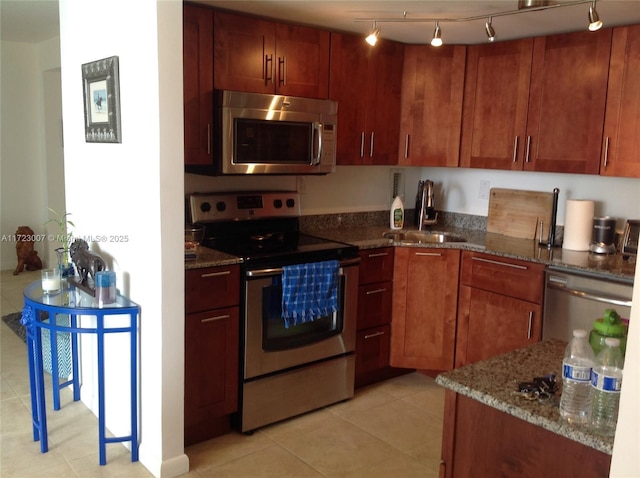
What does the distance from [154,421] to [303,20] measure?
221cm

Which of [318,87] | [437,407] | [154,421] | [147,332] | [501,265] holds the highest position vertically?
[318,87]

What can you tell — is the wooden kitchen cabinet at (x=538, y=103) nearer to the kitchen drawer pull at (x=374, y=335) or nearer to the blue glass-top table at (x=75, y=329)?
the kitchen drawer pull at (x=374, y=335)

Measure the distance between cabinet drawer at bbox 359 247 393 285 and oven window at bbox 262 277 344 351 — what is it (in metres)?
0.21

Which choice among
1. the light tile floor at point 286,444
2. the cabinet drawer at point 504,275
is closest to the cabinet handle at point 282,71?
the cabinet drawer at point 504,275

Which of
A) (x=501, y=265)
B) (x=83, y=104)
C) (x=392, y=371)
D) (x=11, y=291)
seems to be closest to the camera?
(x=83, y=104)

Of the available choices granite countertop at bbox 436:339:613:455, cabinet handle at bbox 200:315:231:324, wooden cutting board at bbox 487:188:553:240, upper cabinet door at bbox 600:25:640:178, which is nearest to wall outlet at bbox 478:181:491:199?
wooden cutting board at bbox 487:188:553:240

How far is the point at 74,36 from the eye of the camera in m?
2.99

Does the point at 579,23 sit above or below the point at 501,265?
above

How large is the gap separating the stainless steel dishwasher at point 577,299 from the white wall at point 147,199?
1.86m

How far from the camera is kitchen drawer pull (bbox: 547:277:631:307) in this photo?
8.98ft

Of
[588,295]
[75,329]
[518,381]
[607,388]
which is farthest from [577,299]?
[75,329]

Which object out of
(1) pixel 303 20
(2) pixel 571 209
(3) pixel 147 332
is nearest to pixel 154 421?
(3) pixel 147 332

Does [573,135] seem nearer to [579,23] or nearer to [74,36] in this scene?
[579,23]

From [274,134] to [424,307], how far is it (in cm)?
139
